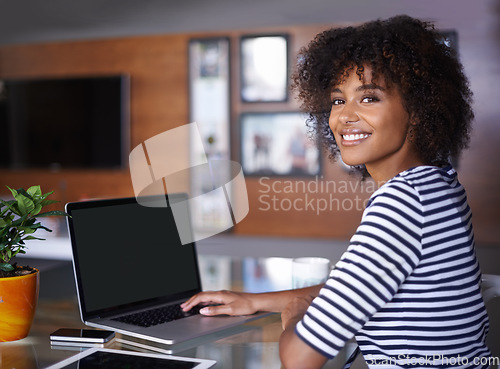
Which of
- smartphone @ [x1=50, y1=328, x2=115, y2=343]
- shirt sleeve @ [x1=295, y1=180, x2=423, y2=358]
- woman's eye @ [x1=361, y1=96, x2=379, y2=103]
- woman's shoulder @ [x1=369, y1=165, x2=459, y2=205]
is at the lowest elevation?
smartphone @ [x1=50, y1=328, x2=115, y2=343]

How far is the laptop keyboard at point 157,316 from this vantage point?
3.58 ft

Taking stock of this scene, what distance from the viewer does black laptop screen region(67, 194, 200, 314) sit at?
43.9 inches

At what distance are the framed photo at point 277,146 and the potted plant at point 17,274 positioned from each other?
2659 mm

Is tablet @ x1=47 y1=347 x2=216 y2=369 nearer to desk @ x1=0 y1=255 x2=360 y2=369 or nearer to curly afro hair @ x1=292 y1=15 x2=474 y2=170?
desk @ x1=0 y1=255 x2=360 y2=369

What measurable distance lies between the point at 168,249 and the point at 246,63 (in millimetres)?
2631

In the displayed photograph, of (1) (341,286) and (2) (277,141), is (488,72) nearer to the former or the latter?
(2) (277,141)

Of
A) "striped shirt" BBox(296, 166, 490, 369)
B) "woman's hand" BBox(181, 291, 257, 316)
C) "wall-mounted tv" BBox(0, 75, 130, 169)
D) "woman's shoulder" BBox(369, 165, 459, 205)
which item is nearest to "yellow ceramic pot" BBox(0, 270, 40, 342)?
"woman's hand" BBox(181, 291, 257, 316)

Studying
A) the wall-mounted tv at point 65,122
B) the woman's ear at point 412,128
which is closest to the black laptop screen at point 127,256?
the woman's ear at point 412,128

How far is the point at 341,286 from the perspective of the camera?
80cm

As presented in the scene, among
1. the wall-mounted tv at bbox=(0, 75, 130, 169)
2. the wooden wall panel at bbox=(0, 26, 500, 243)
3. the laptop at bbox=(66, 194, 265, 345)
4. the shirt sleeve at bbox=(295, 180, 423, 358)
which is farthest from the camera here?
the wall-mounted tv at bbox=(0, 75, 130, 169)

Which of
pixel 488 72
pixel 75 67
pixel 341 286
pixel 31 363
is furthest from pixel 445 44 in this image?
pixel 75 67

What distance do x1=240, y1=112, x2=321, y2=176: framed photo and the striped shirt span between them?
105 inches

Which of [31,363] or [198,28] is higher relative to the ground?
[198,28]

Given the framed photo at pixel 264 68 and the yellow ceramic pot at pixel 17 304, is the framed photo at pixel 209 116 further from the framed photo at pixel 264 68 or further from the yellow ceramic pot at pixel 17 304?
the yellow ceramic pot at pixel 17 304
